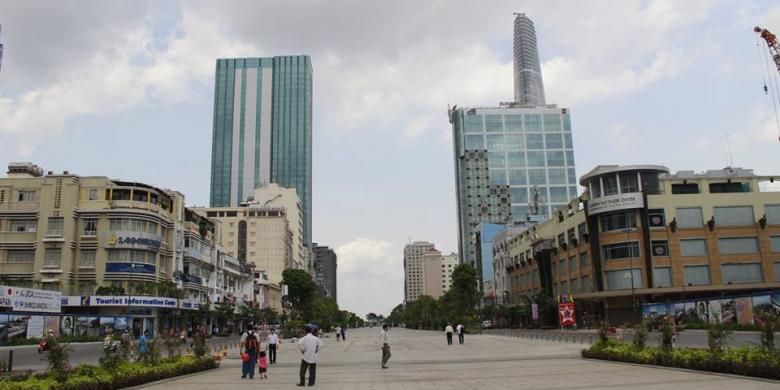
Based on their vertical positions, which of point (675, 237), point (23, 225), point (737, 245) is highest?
point (23, 225)

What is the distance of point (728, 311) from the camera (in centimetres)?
5256

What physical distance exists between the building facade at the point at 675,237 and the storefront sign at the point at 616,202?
11 cm

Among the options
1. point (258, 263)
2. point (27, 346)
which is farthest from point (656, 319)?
point (258, 263)

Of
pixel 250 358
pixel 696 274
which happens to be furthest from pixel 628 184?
pixel 250 358

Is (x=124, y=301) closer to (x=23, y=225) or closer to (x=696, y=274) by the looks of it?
(x=23, y=225)

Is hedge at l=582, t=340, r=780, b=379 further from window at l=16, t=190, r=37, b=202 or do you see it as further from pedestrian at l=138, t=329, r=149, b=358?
window at l=16, t=190, r=37, b=202

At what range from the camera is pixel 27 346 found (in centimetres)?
5066

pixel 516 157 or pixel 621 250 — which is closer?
pixel 621 250

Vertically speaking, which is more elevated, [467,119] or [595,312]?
[467,119]

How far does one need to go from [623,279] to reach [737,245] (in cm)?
1374

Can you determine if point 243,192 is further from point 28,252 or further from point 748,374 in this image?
point 748,374

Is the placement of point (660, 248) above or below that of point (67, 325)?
above

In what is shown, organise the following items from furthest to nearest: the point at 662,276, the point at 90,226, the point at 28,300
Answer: the point at 662,276 < the point at 90,226 < the point at 28,300

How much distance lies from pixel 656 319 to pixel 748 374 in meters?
44.9
